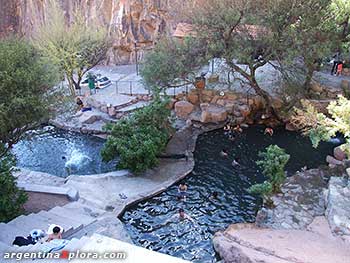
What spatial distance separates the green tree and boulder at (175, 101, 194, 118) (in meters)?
9.47

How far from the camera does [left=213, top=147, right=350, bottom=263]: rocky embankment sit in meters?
11.8

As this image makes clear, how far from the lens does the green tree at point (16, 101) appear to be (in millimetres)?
13711

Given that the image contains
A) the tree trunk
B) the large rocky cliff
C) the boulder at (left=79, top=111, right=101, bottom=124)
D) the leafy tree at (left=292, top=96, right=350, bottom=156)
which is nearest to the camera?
the leafy tree at (left=292, top=96, right=350, bottom=156)

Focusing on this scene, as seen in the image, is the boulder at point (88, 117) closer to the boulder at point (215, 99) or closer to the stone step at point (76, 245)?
the boulder at point (215, 99)

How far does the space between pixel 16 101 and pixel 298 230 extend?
11.0 meters

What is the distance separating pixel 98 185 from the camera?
17.0m

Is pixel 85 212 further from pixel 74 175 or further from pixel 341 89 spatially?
pixel 341 89

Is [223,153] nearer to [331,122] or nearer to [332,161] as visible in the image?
[332,161]

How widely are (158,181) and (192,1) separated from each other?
10.8 m

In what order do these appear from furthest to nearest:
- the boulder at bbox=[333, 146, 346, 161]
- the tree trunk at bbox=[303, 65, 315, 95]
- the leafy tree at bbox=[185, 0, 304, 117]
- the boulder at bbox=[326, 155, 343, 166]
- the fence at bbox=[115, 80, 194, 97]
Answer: the fence at bbox=[115, 80, 194, 97] < the tree trunk at bbox=[303, 65, 315, 95] < the leafy tree at bbox=[185, 0, 304, 117] < the boulder at bbox=[333, 146, 346, 161] < the boulder at bbox=[326, 155, 343, 166]

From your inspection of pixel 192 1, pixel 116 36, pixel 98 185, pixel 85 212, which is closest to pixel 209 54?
pixel 192 1

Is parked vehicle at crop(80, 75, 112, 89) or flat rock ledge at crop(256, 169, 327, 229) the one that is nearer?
flat rock ledge at crop(256, 169, 327, 229)

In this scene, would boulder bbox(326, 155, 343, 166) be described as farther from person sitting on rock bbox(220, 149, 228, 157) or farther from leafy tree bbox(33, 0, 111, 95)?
leafy tree bbox(33, 0, 111, 95)

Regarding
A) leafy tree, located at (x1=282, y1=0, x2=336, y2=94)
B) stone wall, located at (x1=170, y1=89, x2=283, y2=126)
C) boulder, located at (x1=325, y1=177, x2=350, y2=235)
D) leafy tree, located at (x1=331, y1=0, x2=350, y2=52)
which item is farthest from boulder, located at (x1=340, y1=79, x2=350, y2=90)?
boulder, located at (x1=325, y1=177, x2=350, y2=235)
